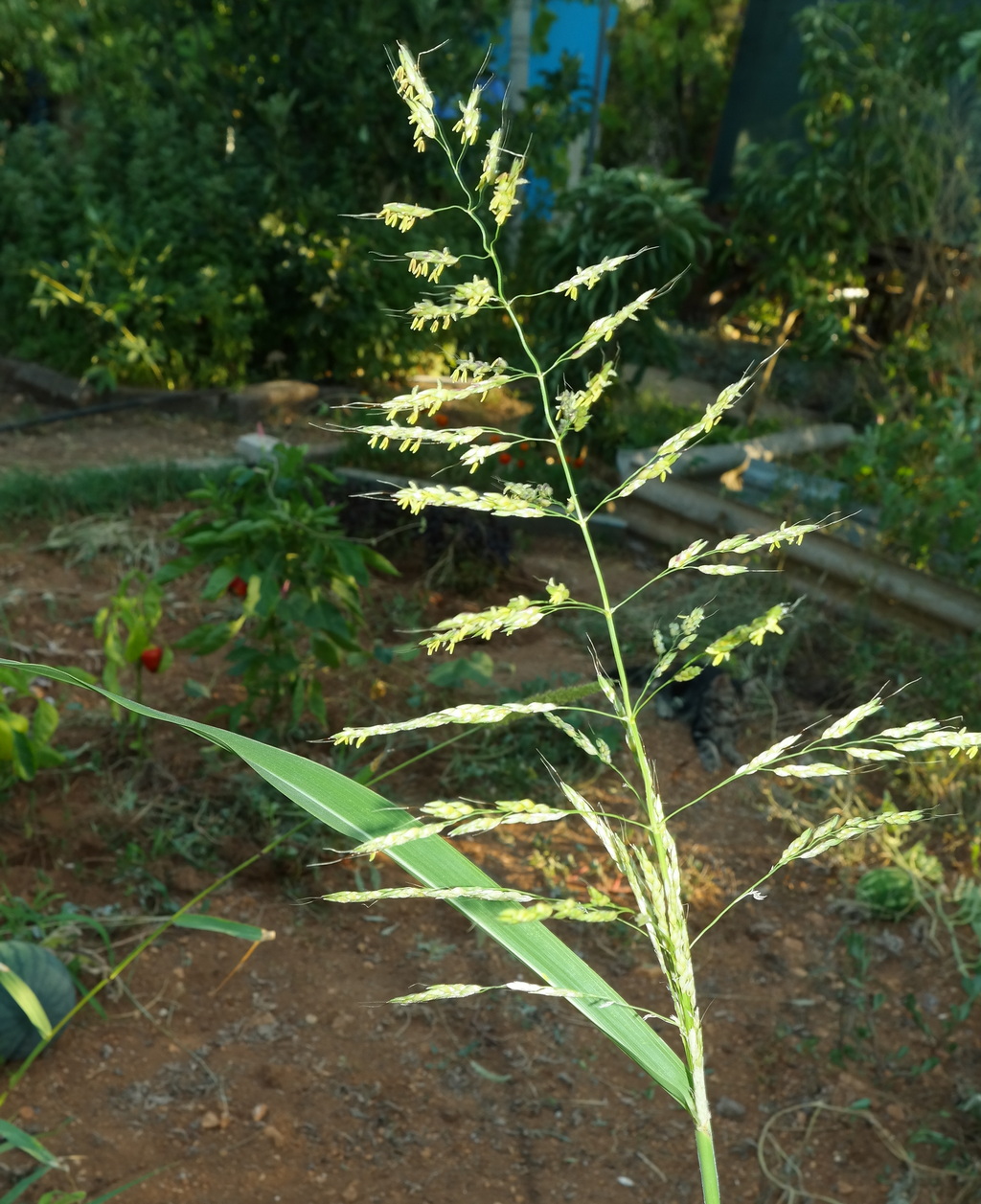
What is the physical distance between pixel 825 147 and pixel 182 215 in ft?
11.3

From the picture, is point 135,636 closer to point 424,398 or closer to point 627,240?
point 424,398

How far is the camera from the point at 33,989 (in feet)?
6.41

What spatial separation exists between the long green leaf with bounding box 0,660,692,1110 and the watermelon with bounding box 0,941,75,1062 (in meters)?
1.37

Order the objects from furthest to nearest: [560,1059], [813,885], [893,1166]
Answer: [813,885] → [560,1059] → [893,1166]

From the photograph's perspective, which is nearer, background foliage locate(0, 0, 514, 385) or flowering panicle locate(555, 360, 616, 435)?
flowering panicle locate(555, 360, 616, 435)

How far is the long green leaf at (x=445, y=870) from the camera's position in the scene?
0.72m

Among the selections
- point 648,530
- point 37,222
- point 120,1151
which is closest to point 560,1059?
point 120,1151

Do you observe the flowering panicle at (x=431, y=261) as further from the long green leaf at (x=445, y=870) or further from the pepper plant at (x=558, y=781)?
the long green leaf at (x=445, y=870)

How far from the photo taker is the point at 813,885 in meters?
2.93

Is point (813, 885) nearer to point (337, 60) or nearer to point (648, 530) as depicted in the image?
point (648, 530)

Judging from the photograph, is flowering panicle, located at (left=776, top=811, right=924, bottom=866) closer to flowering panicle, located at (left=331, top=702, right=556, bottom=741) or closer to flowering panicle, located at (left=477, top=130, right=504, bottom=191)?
flowering panicle, located at (left=331, top=702, right=556, bottom=741)

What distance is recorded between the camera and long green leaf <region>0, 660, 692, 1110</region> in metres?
0.72

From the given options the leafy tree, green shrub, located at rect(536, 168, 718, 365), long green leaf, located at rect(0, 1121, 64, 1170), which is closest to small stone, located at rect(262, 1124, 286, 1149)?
long green leaf, located at rect(0, 1121, 64, 1170)

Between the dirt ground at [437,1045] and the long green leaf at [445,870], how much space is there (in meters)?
1.33
